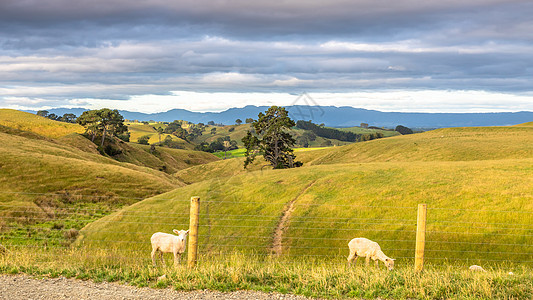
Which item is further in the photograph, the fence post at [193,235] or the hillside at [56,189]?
the hillside at [56,189]

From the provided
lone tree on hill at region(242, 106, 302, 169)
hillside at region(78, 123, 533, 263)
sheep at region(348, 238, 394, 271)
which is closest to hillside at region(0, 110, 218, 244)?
hillside at region(78, 123, 533, 263)

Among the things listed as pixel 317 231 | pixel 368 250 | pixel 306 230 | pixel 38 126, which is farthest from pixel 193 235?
pixel 38 126

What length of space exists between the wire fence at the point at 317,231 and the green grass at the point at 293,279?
6493mm

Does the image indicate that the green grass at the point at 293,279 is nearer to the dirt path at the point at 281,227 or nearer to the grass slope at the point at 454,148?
the dirt path at the point at 281,227

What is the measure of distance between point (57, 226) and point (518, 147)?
6390cm

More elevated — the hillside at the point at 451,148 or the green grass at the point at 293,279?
the hillside at the point at 451,148

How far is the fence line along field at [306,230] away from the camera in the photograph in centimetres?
1185

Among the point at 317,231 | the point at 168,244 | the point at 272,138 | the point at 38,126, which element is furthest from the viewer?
Result: the point at 38,126

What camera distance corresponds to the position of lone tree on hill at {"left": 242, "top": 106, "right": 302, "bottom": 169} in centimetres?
6531

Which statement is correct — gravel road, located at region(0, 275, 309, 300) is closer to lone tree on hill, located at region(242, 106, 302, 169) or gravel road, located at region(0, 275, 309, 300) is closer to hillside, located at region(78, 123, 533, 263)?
hillside, located at region(78, 123, 533, 263)

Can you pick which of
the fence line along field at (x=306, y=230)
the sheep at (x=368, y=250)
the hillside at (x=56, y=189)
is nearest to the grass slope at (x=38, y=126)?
the hillside at (x=56, y=189)

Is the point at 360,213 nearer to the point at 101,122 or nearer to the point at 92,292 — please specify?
the point at 92,292

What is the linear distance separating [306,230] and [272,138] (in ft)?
130

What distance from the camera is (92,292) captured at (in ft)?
36.2
